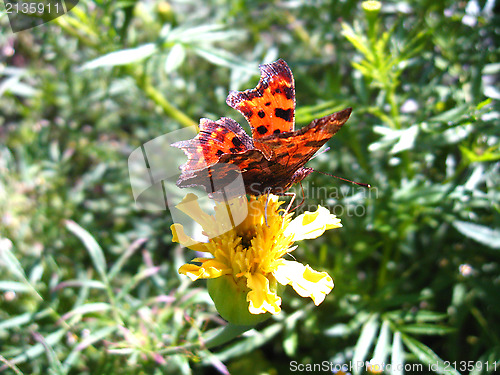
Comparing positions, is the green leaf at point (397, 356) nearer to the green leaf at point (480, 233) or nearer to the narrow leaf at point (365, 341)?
the narrow leaf at point (365, 341)

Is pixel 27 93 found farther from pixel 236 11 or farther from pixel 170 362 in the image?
pixel 170 362

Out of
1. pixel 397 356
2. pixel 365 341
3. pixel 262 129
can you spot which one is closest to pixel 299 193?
pixel 262 129

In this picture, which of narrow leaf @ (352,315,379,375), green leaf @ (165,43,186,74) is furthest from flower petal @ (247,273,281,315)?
green leaf @ (165,43,186,74)

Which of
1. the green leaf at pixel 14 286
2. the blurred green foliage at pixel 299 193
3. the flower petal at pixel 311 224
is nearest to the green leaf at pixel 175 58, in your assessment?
the blurred green foliage at pixel 299 193

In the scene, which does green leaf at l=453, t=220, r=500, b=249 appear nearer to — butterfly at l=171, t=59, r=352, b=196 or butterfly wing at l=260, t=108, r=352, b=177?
butterfly at l=171, t=59, r=352, b=196

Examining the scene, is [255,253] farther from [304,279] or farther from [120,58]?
[120,58]
